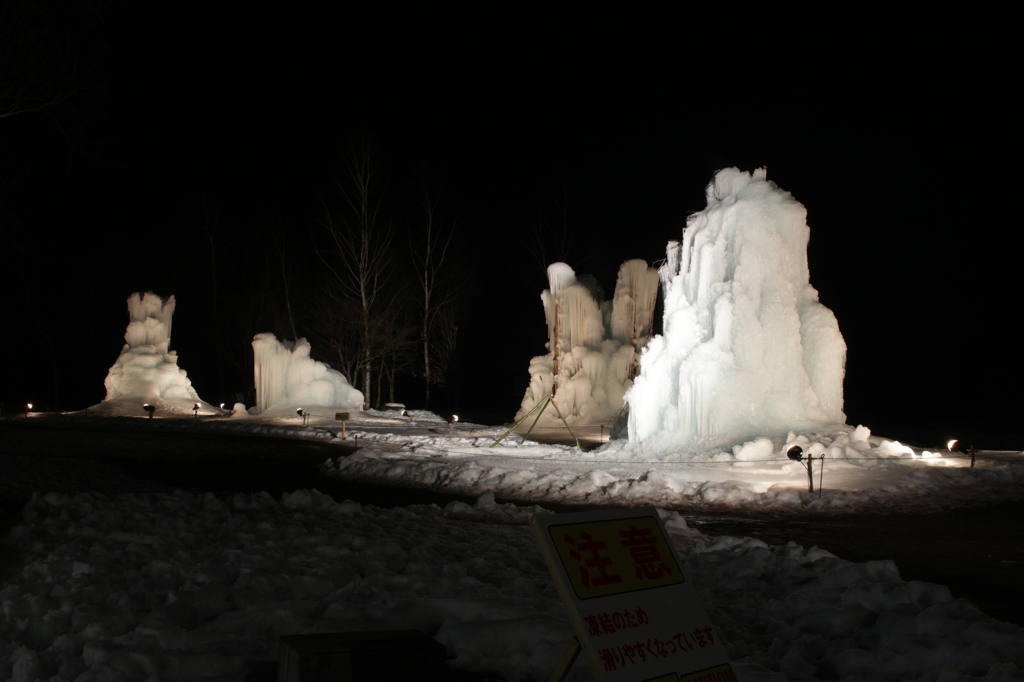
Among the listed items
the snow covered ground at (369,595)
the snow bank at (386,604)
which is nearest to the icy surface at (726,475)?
the snow covered ground at (369,595)

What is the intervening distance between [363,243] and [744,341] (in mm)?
22312

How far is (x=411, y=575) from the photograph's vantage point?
6434 mm

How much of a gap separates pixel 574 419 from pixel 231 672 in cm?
2609

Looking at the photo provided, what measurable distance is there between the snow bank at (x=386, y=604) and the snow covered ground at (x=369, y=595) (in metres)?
0.02

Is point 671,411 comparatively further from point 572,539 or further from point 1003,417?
point 1003,417

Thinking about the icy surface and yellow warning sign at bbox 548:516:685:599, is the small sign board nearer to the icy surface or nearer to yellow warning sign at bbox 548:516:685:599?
yellow warning sign at bbox 548:516:685:599

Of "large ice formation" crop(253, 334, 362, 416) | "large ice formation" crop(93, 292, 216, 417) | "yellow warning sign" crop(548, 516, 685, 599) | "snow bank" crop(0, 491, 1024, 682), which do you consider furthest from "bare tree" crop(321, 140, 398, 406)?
"yellow warning sign" crop(548, 516, 685, 599)

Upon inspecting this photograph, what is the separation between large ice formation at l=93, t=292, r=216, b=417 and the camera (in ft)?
111

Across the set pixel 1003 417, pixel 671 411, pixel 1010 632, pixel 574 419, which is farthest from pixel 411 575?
pixel 1003 417

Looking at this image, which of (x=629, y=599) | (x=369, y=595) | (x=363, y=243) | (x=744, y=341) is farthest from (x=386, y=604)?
(x=363, y=243)

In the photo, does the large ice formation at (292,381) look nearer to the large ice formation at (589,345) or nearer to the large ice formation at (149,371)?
the large ice formation at (149,371)

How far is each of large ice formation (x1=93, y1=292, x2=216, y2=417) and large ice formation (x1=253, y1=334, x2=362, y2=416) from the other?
3490 mm

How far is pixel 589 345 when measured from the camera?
31.3 m

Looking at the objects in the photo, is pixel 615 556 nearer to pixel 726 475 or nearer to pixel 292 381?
pixel 726 475
